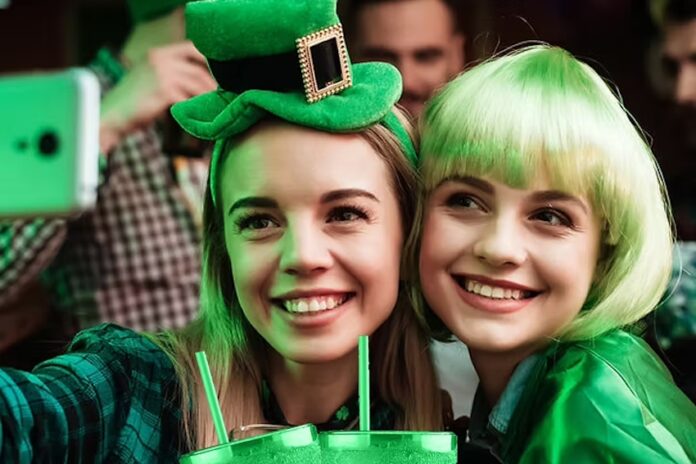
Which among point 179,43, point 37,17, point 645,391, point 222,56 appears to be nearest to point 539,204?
point 645,391

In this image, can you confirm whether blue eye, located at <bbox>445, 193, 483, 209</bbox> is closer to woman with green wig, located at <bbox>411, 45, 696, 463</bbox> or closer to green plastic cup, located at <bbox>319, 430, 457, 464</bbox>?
woman with green wig, located at <bbox>411, 45, 696, 463</bbox>

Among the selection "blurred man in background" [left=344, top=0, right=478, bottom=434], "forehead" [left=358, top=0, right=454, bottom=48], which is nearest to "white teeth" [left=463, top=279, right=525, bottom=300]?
"blurred man in background" [left=344, top=0, right=478, bottom=434]

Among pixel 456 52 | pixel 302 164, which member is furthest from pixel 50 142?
pixel 456 52

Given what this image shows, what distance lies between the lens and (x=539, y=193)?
0.99 metres

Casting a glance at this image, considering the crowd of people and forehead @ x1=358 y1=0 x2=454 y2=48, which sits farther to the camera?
forehead @ x1=358 y1=0 x2=454 y2=48

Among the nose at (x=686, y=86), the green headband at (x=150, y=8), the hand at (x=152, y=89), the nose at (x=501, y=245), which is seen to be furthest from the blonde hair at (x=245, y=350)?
the nose at (x=686, y=86)

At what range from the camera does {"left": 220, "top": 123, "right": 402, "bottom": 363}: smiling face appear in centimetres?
100

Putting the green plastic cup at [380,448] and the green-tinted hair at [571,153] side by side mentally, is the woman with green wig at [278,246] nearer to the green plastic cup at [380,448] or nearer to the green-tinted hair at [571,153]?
the green-tinted hair at [571,153]

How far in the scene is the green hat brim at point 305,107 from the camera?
39.4 inches

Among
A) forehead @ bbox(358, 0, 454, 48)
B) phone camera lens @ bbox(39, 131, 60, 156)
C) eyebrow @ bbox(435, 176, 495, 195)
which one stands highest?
phone camera lens @ bbox(39, 131, 60, 156)

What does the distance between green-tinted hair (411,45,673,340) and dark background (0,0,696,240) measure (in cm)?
27

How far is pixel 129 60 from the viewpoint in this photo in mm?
1695

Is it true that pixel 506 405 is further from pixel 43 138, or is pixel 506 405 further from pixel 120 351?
pixel 43 138

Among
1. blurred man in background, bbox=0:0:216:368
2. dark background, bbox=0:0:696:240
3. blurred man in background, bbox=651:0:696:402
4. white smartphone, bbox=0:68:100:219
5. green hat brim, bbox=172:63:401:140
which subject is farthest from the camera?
blurred man in background, bbox=0:0:216:368
